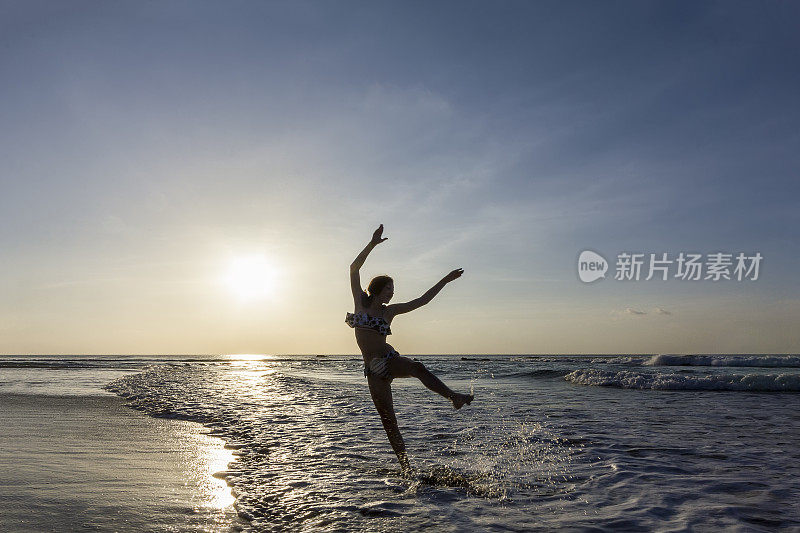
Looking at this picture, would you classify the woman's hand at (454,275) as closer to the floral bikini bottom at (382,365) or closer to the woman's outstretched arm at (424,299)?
the woman's outstretched arm at (424,299)

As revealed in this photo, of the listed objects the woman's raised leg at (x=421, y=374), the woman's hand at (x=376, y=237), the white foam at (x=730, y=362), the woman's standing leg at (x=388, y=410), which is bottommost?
the white foam at (x=730, y=362)

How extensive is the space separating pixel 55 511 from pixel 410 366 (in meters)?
3.64

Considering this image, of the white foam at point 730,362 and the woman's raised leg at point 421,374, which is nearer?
the woman's raised leg at point 421,374

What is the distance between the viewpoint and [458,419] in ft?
36.1

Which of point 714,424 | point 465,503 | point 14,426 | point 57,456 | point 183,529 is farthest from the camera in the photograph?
point 714,424

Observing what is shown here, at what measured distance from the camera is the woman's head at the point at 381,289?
20.4ft

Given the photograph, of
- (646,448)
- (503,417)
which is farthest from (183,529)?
(503,417)

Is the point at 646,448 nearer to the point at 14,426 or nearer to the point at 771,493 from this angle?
the point at 771,493

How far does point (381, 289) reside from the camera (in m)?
6.23

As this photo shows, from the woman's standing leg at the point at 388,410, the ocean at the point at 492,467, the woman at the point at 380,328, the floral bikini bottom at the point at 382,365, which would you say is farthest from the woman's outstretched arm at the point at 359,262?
the ocean at the point at 492,467

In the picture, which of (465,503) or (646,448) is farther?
(646,448)

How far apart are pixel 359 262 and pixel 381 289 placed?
42cm

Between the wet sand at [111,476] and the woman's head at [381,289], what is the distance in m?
2.61

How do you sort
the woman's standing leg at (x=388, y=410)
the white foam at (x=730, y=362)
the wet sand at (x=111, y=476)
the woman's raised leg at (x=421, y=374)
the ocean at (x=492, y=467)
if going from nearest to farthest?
the wet sand at (x=111, y=476)
the ocean at (x=492, y=467)
the woman's raised leg at (x=421, y=374)
the woman's standing leg at (x=388, y=410)
the white foam at (x=730, y=362)
